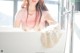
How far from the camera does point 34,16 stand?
1.62 meters

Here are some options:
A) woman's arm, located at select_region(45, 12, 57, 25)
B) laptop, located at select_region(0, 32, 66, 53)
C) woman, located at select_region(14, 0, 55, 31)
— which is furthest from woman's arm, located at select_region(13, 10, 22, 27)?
woman's arm, located at select_region(45, 12, 57, 25)

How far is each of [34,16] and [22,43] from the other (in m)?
0.33

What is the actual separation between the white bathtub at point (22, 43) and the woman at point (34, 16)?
79mm

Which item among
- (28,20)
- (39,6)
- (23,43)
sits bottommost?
(23,43)

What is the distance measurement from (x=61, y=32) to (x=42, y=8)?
0.35m

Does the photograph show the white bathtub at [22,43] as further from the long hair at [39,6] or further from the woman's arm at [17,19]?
the long hair at [39,6]

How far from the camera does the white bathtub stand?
5.22ft

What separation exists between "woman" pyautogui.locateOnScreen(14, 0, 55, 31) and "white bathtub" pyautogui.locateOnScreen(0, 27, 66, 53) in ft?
0.26

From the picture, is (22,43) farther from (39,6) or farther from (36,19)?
(39,6)

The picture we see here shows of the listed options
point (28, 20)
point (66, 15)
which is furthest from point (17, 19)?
point (66, 15)

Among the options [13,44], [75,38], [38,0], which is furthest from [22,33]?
[75,38]

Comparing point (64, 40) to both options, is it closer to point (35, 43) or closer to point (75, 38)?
point (75, 38)

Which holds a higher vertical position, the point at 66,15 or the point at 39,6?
the point at 39,6

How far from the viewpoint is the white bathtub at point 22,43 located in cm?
159
